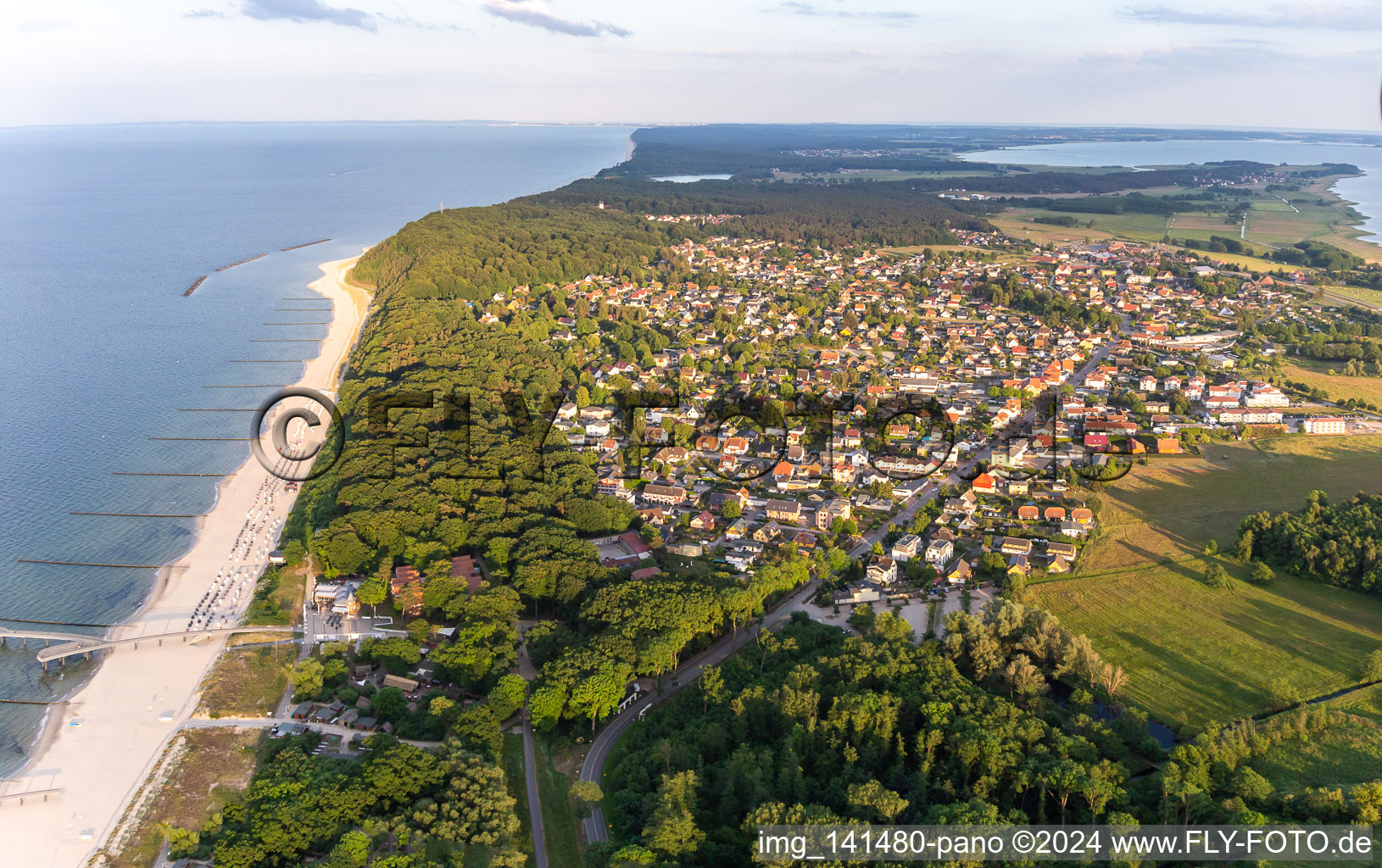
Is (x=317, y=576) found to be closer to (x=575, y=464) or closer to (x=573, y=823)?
(x=575, y=464)

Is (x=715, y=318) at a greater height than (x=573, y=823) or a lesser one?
greater

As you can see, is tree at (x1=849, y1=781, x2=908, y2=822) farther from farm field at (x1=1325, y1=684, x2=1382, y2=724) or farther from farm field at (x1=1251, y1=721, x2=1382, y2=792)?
farm field at (x1=1325, y1=684, x2=1382, y2=724)

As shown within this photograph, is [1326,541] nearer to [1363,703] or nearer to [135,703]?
[1363,703]

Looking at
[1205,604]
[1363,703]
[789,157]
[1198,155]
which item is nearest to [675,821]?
[1363,703]

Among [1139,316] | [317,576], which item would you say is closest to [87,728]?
[317,576]

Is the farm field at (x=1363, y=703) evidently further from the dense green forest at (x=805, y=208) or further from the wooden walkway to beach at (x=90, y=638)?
the dense green forest at (x=805, y=208)

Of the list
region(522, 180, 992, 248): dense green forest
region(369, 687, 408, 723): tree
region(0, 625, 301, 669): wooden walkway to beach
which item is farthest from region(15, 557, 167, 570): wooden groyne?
region(522, 180, 992, 248): dense green forest
